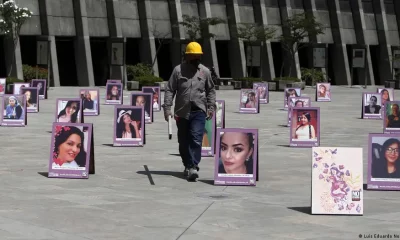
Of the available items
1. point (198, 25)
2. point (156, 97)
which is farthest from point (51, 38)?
point (156, 97)

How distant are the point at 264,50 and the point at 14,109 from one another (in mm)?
51382

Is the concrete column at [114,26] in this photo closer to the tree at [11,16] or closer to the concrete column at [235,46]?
the tree at [11,16]

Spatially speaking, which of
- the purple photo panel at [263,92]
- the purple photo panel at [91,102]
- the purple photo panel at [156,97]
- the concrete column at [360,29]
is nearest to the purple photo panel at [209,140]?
the purple photo panel at [91,102]

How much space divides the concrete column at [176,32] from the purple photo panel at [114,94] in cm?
3031

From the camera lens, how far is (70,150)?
15.3 m

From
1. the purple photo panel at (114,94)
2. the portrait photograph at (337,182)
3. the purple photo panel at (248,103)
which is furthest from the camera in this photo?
the purple photo panel at (114,94)

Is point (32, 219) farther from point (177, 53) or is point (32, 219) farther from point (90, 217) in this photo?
point (177, 53)

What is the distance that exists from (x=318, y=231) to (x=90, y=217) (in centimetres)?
275

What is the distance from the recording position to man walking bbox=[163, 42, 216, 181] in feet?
50.1

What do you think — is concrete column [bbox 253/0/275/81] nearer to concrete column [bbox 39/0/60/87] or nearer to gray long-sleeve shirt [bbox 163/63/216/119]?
concrete column [bbox 39/0/60/87]

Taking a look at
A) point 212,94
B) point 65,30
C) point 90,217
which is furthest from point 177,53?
point 90,217

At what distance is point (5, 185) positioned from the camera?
560 inches

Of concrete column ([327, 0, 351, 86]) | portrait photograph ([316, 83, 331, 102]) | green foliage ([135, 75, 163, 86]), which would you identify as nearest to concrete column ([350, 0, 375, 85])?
concrete column ([327, 0, 351, 86])

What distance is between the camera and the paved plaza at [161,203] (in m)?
10.4
